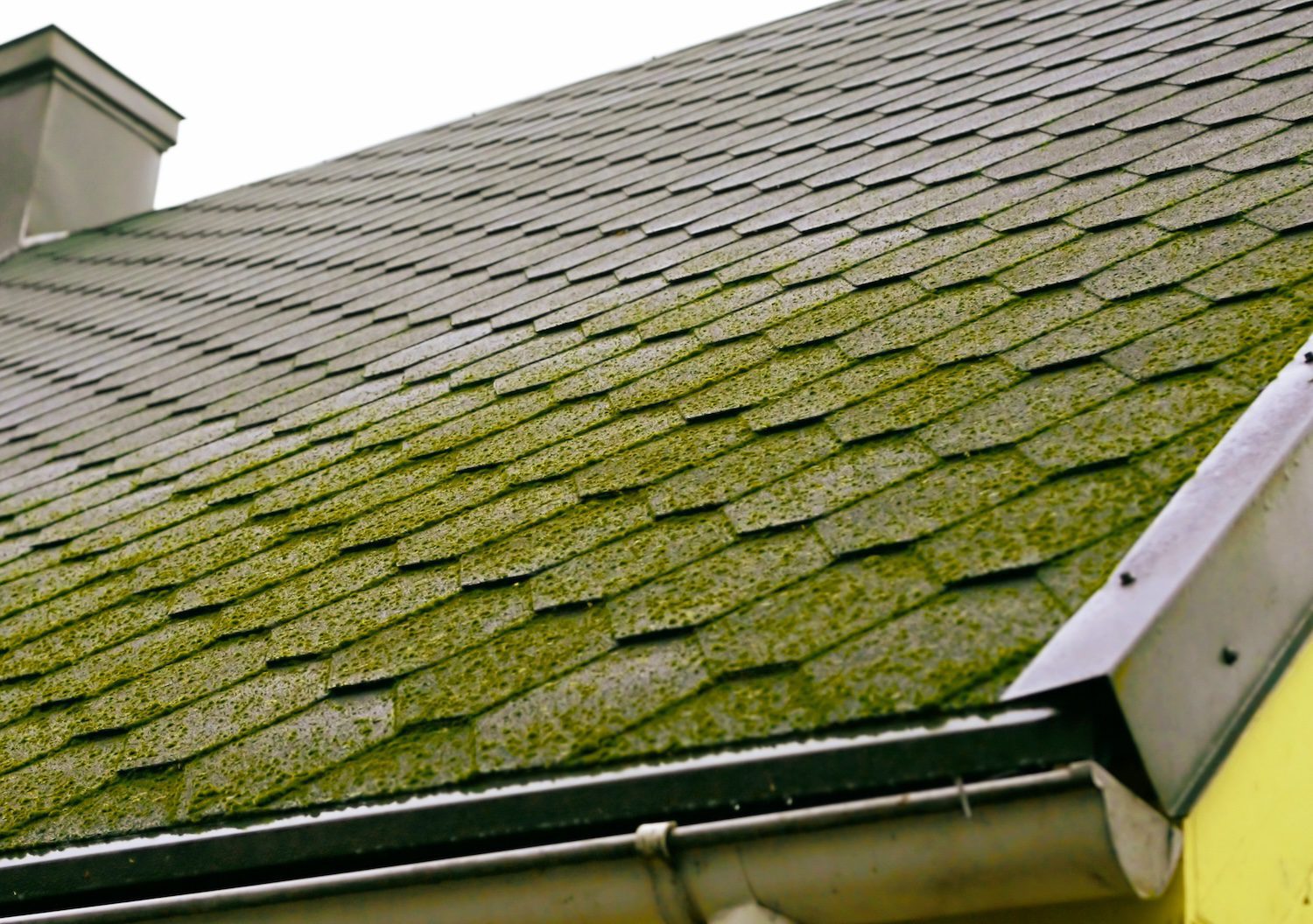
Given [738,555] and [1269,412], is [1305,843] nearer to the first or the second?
[1269,412]

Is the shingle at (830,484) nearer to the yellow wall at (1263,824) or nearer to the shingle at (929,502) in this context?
the shingle at (929,502)

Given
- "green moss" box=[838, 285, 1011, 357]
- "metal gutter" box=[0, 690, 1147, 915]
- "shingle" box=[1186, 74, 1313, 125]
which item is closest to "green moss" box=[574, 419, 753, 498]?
"green moss" box=[838, 285, 1011, 357]

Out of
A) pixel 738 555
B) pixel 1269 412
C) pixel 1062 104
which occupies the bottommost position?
pixel 738 555

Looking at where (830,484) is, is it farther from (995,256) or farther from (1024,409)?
(995,256)

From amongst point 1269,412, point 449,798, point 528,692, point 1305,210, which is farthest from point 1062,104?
point 449,798

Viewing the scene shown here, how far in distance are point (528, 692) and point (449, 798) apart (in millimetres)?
221

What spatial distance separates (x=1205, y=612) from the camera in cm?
134

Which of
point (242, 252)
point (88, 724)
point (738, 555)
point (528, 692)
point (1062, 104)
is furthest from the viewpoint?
point (242, 252)

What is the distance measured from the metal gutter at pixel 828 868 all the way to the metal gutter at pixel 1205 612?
0.10 meters

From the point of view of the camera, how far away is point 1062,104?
3.20m

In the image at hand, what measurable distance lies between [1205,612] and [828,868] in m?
0.55

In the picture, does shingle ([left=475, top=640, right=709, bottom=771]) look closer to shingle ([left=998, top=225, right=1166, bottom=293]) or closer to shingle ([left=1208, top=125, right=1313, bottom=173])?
shingle ([left=998, top=225, right=1166, bottom=293])

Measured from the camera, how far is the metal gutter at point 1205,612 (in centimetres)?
126

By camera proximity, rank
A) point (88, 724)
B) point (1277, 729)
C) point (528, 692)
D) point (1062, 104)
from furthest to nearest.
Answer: point (1062, 104) < point (88, 724) < point (528, 692) < point (1277, 729)
